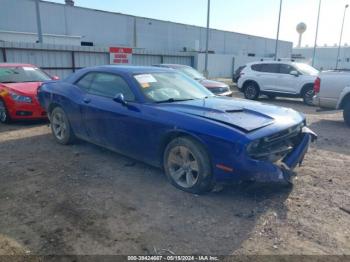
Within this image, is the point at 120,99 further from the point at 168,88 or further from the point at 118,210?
the point at 118,210

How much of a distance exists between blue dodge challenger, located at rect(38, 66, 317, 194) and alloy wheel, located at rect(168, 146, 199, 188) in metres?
0.01

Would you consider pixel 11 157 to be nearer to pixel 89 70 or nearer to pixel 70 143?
pixel 70 143

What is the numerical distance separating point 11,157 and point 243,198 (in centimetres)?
385

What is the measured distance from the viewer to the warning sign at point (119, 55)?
15.5 metres

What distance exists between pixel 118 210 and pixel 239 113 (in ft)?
6.16

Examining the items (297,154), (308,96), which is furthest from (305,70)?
(297,154)

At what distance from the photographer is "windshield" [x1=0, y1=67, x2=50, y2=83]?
8023 mm

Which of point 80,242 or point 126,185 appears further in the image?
point 126,185

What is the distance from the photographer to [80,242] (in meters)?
2.89

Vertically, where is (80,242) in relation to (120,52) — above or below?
below

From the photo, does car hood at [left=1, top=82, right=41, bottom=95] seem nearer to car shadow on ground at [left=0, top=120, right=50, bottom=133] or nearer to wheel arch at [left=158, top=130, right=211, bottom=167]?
car shadow on ground at [left=0, top=120, right=50, bottom=133]

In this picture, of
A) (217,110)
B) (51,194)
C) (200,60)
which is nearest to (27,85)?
(51,194)

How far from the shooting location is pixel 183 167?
391cm

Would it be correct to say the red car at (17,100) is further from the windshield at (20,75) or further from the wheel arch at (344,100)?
the wheel arch at (344,100)
